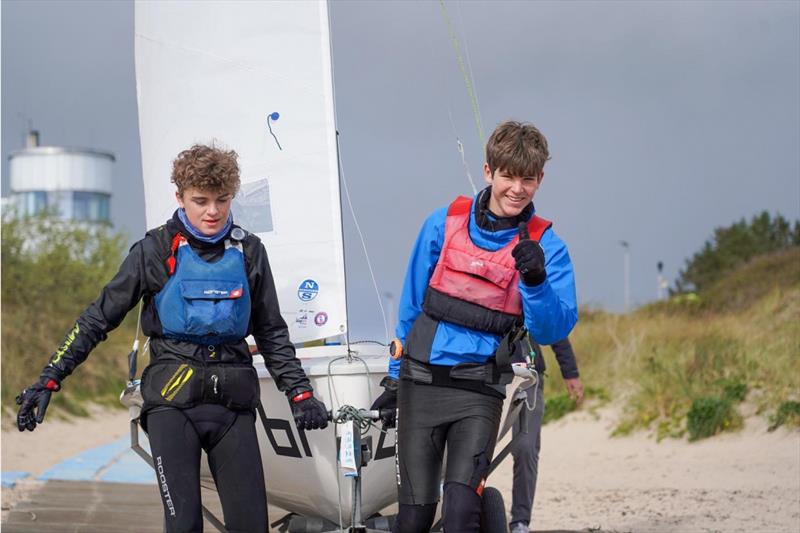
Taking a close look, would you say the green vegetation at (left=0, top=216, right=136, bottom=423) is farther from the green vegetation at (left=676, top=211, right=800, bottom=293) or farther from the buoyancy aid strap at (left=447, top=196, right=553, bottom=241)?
the green vegetation at (left=676, top=211, right=800, bottom=293)

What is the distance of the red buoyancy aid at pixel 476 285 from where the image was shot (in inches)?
193

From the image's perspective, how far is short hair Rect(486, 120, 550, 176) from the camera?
15.8 ft

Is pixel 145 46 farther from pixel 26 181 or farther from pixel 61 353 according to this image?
pixel 26 181

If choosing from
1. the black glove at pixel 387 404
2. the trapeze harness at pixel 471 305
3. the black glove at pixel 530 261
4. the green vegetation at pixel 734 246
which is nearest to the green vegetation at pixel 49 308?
the black glove at pixel 387 404

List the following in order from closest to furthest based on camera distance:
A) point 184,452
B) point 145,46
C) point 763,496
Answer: point 184,452
point 145,46
point 763,496

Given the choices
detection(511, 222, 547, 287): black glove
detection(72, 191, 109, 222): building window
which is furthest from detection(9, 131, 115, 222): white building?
detection(511, 222, 547, 287): black glove

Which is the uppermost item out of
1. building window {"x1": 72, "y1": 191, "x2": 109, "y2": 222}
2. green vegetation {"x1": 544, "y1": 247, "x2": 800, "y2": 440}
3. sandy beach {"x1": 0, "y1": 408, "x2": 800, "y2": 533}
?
building window {"x1": 72, "y1": 191, "x2": 109, "y2": 222}

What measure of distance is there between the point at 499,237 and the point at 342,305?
2.35 m

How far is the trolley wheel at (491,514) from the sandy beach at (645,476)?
9.71 feet

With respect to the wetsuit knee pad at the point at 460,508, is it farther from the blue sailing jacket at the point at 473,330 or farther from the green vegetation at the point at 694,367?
the green vegetation at the point at 694,367

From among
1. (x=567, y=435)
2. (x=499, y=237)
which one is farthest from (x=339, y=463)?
(x=567, y=435)

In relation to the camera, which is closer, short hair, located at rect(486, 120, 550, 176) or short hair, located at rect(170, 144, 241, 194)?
short hair, located at rect(486, 120, 550, 176)

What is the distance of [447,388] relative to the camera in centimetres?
496

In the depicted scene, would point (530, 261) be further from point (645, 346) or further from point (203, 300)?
point (645, 346)
